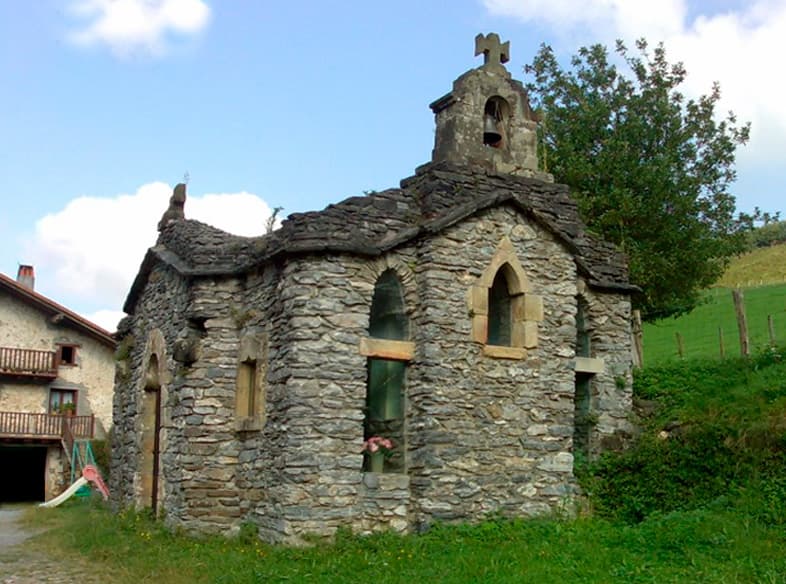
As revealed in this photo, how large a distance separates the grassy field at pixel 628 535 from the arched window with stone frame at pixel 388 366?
1429 mm

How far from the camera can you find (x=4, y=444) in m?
25.5

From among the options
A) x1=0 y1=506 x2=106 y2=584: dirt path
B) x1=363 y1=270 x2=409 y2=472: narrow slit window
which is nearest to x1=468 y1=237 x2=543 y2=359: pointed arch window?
x1=363 y1=270 x2=409 y2=472: narrow slit window

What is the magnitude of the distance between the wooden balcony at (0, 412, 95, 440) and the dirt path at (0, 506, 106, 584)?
38.9 feet

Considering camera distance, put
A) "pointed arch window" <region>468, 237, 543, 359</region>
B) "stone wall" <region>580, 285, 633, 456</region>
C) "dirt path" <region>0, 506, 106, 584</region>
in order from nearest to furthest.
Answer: "dirt path" <region>0, 506, 106, 584</region> → "pointed arch window" <region>468, 237, 543, 359</region> → "stone wall" <region>580, 285, 633, 456</region>

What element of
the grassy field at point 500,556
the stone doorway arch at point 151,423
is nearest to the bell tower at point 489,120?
the grassy field at point 500,556

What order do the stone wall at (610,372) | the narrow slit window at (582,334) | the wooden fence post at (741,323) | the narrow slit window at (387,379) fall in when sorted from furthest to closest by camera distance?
1. the wooden fence post at (741,323)
2. the narrow slit window at (582,334)
3. the stone wall at (610,372)
4. the narrow slit window at (387,379)

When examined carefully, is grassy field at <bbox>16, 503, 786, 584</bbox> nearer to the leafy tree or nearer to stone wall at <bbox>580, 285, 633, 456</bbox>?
stone wall at <bbox>580, 285, 633, 456</bbox>

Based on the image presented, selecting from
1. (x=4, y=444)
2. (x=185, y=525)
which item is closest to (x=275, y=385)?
(x=185, y=525)

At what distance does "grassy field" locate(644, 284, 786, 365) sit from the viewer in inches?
951

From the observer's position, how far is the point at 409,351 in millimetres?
11461

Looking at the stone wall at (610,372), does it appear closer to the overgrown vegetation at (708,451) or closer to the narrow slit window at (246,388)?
the overgrown vegetation at (708,451)

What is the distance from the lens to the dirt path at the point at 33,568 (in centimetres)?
1007

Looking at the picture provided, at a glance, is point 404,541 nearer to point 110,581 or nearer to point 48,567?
point 110,581

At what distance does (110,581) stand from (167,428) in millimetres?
3412
